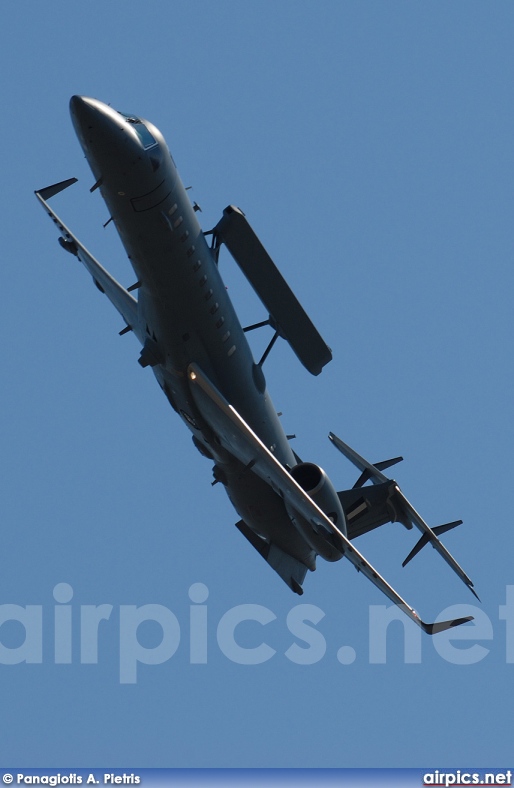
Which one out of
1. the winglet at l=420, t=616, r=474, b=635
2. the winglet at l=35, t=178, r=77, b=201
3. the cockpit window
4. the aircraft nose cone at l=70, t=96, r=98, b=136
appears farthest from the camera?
the winglet at l=35, t=178, r=77, b=201

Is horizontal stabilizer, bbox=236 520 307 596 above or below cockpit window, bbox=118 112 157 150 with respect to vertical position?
below

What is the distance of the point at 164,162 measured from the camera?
2706 cm

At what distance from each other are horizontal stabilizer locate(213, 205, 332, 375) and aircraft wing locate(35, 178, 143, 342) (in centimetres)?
336

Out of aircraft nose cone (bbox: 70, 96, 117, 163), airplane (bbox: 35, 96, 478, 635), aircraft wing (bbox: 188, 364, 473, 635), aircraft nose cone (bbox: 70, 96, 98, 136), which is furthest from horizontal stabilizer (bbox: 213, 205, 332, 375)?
aircraft nose cone (bbox: 70, 96, 98, 136)

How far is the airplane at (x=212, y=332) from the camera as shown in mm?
26734

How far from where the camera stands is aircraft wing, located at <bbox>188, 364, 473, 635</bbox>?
29391 millimetres

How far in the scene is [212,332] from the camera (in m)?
29.6

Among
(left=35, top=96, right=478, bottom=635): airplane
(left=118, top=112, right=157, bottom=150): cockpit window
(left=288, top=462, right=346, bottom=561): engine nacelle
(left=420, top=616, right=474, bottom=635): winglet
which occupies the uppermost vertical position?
(left=118, top=112, right=157, bottom=150): cockpit window

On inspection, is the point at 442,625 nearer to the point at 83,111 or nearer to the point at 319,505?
the point at 319,505

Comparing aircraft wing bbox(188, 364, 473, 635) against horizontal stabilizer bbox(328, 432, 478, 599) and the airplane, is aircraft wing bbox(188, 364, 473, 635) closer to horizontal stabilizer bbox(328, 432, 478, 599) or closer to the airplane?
the airplane

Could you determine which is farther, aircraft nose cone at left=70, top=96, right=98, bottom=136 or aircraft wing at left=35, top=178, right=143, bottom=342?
aircraft wing at left=35, top=178, right=143, bottom=342

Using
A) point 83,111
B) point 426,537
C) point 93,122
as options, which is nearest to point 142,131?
point 93,122

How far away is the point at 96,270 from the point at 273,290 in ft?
18.6

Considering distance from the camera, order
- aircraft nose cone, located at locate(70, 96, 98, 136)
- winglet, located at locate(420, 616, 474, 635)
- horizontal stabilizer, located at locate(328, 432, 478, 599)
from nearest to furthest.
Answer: aircraft nose cone, located at locate(70, 96, 98, 136) → winglet, located at locate(420, 616, 474, 635) → horizontal stabilizer, located at locate(328, 432, 478, 599)
